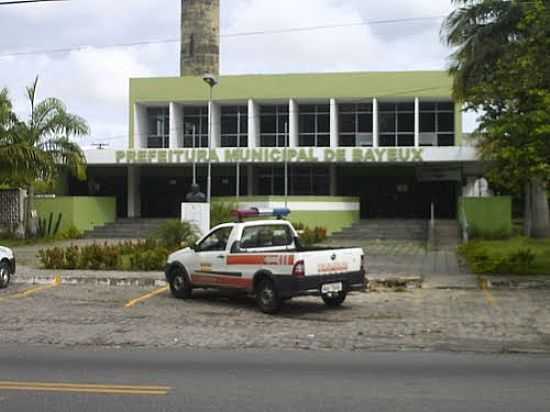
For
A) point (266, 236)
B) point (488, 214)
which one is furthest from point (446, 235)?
point (266, 236)

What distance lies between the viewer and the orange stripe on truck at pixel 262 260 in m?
14.4

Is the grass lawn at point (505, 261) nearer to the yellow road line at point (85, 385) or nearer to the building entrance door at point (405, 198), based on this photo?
the yellow road line at point (85, 385)

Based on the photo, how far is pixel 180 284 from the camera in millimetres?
17125

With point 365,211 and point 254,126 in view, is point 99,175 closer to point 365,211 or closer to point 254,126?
point 254,126

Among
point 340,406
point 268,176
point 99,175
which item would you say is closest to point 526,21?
point 340,406

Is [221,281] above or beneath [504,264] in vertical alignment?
above

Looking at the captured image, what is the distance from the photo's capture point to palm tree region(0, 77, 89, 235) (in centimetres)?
3309

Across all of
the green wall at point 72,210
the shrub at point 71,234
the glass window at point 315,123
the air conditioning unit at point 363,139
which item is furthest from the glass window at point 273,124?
the shrub at point 71,234

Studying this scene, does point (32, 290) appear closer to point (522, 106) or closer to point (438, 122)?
point (522, 106)

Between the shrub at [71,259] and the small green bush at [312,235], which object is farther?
the small green bush at [312,235]

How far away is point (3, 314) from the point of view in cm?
1480

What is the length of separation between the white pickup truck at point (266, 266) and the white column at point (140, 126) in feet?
101

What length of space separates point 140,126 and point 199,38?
464 inches

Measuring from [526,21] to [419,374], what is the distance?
12427mm
